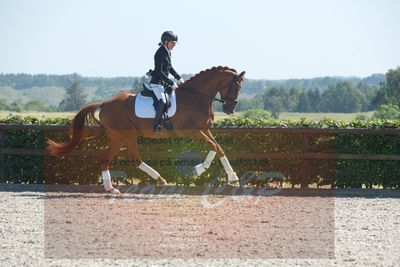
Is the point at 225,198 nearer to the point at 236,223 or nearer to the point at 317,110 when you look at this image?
the point at 236,223

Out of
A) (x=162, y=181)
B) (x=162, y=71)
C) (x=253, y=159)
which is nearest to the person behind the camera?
(x=162, y=71)

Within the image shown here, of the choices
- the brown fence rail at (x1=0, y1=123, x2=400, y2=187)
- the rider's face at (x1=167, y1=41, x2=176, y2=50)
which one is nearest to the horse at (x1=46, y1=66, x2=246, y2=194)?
the rider's face at (x1=167, y1=41, x2=176, y2=50)

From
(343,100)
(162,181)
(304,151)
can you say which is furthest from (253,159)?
(343,100)

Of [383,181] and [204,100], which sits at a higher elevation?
[204,100]

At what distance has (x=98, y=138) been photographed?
46.9ft

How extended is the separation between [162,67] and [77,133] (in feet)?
8.33

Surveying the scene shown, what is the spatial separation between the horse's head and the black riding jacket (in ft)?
3.95

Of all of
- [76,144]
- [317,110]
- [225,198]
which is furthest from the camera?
[317,110]

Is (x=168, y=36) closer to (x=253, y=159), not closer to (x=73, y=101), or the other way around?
(x=253, y=159)

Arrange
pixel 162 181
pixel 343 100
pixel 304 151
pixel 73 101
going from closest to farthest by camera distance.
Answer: pixel 162 181 < pixel 304 151 < pixel 343 100 < pixel 73 101

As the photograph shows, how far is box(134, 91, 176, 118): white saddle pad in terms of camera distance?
12672mm

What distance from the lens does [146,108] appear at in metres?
12.7

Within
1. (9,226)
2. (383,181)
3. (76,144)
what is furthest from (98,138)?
(383,181)

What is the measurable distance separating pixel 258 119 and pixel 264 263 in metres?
7.87
